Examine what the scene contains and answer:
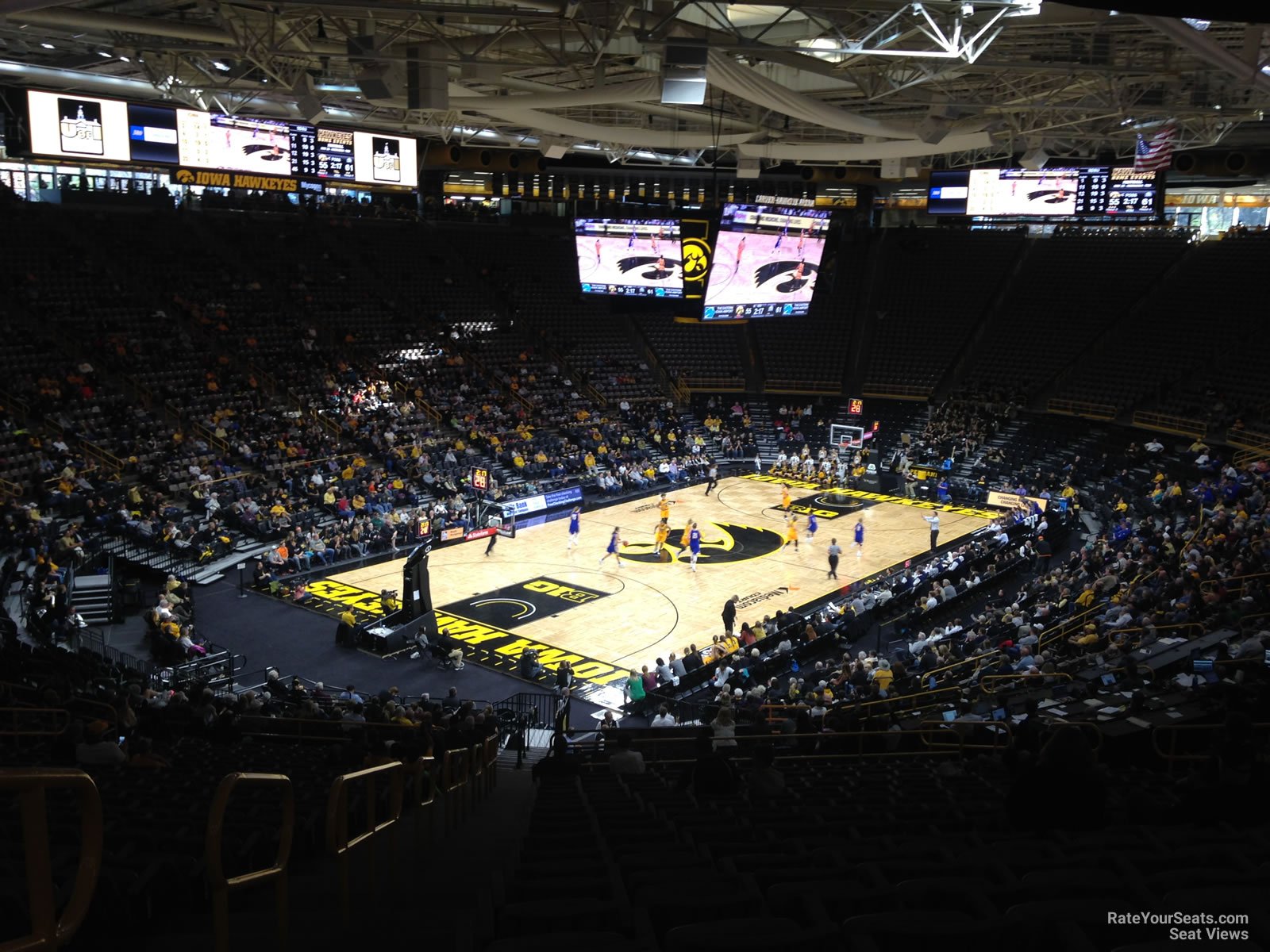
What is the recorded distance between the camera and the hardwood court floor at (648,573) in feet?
83.1

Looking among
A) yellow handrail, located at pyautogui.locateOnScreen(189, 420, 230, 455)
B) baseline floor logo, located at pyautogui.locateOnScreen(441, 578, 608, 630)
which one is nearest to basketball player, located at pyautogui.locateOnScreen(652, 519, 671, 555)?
baseline floor logo, located at pyautogui.locateOnScreen(441, 578, 608, 630)

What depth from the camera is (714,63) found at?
20734mm

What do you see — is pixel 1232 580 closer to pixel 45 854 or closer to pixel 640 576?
pixel 640 576

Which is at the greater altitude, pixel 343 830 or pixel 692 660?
pixel 343 830

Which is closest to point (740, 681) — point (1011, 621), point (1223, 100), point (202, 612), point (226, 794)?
point (1011, 621)

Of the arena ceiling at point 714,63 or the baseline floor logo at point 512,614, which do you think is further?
the baseline floor logo at point 512,614

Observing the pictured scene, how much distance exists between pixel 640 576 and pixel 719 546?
4336mm

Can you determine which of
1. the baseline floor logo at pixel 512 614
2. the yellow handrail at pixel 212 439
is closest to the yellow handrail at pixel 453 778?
the baseline floor logo at pixel 512 614

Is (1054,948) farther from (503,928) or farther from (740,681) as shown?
(740,681)

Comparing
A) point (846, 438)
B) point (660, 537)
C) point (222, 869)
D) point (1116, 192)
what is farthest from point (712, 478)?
point (222, 869)

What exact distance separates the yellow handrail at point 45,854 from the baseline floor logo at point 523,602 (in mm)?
22606

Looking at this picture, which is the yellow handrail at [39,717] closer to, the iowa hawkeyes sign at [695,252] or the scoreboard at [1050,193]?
the iowa hawkeyes sign at [695,252]

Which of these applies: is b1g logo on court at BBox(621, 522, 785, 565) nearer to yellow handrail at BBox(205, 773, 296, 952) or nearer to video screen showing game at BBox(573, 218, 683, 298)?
video screen showing game at BBox(573, 218, 683, 298)

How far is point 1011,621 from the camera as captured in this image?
22.5 metres
